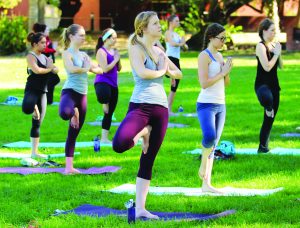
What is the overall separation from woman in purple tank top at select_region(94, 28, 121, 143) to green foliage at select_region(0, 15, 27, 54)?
31.0 m

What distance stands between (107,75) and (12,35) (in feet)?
104

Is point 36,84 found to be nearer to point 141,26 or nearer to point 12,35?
point 141,26

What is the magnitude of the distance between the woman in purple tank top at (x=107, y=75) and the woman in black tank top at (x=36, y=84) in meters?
1.31

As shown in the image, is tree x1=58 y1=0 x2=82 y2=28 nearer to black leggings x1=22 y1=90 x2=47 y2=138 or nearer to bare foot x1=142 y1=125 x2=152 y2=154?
black leggings x1=22 y1=90 x2=47 y2=138

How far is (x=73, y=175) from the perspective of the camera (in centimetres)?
954

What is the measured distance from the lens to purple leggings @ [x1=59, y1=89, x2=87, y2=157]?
31.0 ft

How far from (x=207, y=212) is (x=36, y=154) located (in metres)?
4.26

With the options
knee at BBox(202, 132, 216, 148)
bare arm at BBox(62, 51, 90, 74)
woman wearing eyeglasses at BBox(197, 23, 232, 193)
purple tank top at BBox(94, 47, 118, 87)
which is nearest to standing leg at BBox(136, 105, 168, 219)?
knee at BBox(202, 132, 216, 148)

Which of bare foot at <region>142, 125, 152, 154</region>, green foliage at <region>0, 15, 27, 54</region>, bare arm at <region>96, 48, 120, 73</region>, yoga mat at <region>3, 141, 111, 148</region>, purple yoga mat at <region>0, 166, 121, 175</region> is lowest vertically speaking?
green foliage at <region>0, 15, 27, 54</region>

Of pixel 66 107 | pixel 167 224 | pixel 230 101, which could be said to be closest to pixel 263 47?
pixel 66 107

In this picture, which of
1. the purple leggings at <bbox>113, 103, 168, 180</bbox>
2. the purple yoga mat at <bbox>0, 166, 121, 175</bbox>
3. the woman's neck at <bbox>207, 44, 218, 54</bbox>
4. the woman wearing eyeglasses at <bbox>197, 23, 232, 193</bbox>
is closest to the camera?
the purple leggings at <bbox>113, 103, 168, 180</bbox>

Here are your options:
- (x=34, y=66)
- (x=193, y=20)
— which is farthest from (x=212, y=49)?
(x=193, y=20)

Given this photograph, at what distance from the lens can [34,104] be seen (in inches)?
428

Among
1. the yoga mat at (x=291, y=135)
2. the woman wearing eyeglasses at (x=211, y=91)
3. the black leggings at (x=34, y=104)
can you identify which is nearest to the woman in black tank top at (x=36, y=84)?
the black leggings at (x=34, y=104)
